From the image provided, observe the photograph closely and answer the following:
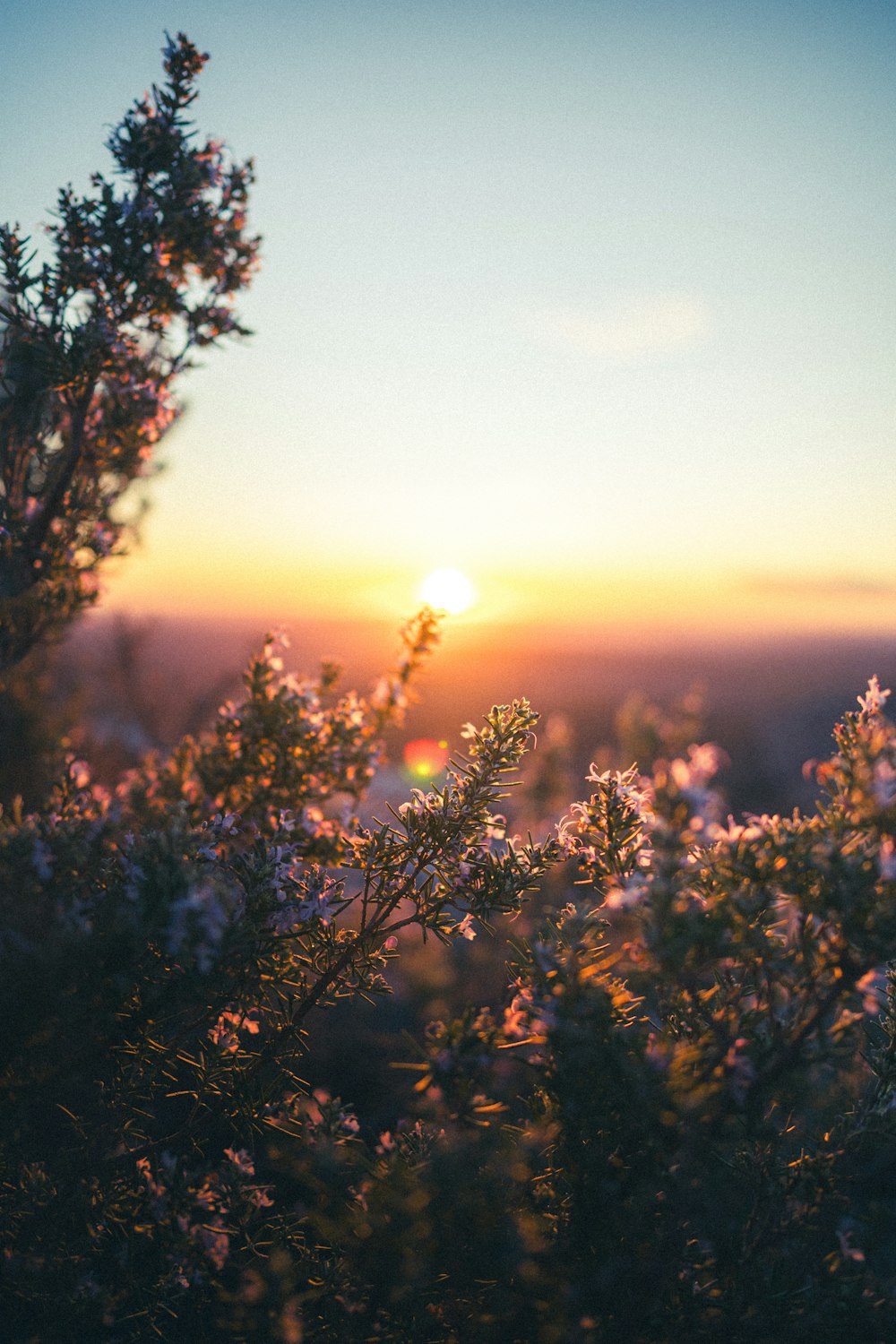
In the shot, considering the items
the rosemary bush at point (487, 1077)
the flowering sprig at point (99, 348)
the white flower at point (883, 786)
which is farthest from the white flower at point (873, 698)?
the flowering sprig at point (99, 348)

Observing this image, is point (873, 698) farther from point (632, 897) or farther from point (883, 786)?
point (632, 897)

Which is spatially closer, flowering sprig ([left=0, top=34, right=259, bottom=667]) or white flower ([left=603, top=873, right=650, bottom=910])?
white flower ([left=603, top=873, right=650, bottom=910])

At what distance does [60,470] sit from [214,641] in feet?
323

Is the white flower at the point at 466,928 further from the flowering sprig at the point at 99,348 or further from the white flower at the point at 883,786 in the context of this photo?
the flowering sprig at the point at 99,348

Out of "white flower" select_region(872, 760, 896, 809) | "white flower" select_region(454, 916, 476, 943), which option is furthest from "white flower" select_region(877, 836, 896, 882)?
"white flower" select_region(454, 916, 476, 943)

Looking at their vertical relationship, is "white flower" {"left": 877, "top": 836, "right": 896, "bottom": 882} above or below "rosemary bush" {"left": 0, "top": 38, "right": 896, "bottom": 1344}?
above

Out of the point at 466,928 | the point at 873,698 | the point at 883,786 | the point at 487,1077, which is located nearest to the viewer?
the point at 883,786

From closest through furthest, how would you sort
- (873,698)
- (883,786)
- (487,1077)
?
(883,786), (487,1077), (873,698)

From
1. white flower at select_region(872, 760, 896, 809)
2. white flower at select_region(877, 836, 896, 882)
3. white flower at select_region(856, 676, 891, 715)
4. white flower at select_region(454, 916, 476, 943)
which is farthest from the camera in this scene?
white flower at select_region(454, 916, 476, 943)

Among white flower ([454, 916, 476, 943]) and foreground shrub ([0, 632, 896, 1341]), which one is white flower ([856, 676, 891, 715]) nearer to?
foreground shrub ([0, 632, 896, 1341])

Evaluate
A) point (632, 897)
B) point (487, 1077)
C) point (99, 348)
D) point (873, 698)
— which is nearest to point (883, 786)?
point (873, 698)

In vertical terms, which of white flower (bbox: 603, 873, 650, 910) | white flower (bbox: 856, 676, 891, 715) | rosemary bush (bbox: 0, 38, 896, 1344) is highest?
white flower (bbox: 856, 676, 891, 715)

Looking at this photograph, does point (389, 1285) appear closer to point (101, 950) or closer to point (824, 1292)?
point (101, 950)

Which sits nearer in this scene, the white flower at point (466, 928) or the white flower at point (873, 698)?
the white flower at point (873, 698)
